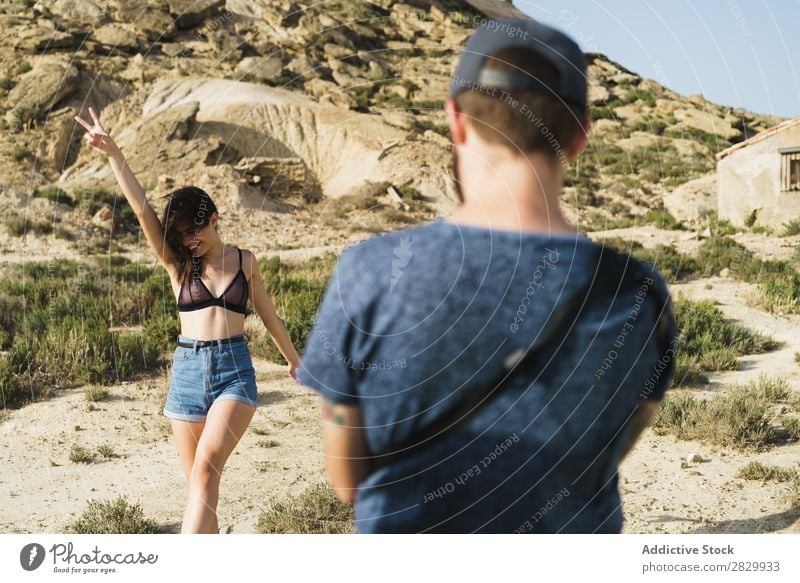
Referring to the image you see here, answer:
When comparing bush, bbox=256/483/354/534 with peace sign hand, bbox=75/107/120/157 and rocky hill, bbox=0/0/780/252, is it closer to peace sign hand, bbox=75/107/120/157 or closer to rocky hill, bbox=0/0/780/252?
peace sign hand, bbox=75/107/120/157

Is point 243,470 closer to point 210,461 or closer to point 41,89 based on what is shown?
point 210,461

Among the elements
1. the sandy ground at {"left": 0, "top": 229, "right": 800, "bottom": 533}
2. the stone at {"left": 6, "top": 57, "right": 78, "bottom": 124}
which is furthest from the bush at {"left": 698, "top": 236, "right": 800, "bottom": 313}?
the stone at {"left": 6, "top": 57, "right": 78, "bottom": 124}

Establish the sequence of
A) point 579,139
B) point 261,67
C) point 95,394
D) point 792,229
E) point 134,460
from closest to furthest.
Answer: point 579,139 < point 134,460 < point 95,394 < point 792,229 < point 261,67

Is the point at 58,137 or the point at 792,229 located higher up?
the point at 58,137

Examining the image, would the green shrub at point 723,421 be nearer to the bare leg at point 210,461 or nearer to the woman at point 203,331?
the woman at point 203,331

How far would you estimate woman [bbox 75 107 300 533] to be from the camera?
331 cm

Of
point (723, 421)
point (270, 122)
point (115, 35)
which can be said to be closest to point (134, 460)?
point (723, 421)

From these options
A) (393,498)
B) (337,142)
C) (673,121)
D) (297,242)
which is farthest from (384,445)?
(673,121)

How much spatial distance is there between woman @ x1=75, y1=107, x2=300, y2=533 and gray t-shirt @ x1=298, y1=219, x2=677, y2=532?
1.93 meters

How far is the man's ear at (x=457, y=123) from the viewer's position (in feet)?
4.74

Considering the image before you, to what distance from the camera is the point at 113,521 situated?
4734mm

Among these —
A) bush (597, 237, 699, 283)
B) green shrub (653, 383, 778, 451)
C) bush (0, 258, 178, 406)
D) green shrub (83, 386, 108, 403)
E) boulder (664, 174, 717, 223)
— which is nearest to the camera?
green shrub (653, 383, 778, 451)

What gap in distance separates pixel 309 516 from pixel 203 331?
1843 millimetres

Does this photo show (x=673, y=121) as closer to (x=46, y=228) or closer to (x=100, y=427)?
(x=46, y=228)
